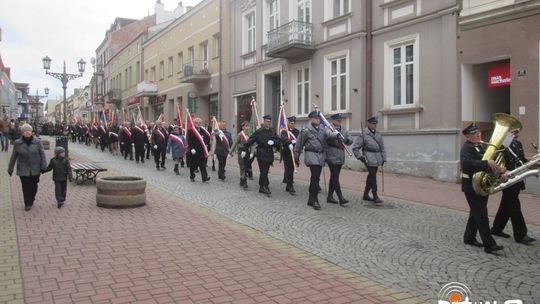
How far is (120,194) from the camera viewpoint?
916 cm

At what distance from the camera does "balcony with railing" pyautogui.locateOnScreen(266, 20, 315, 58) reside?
63.5 feet

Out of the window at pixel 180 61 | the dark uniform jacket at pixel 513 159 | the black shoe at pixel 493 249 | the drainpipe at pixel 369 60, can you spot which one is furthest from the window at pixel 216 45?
the black shoe at pixel 493 249

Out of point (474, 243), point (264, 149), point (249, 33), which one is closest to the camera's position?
point (474, 243)

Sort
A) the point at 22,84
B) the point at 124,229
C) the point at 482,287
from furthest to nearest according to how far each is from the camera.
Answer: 1. the point at 22,84
2. the point at 124,229
3. the point at 482,287

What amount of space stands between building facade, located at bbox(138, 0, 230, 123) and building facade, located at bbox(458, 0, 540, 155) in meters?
14.0

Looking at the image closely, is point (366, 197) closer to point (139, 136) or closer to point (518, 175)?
point (518, 175)

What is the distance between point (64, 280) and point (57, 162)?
495cm

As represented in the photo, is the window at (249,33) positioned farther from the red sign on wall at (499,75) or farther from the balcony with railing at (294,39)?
the red sign on wall at (499,75)

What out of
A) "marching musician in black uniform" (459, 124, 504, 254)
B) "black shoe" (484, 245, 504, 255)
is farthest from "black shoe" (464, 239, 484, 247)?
"black shoe" (484, 245, 504, 255)

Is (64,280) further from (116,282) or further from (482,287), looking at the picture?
(482,287)

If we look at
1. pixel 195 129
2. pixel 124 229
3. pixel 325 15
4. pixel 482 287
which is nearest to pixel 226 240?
pixel 124 229

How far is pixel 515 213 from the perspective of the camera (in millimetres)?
6980

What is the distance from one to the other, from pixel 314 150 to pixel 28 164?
536 centimetres

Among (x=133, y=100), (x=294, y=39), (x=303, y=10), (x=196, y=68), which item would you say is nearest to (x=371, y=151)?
(x=294, y=39)
